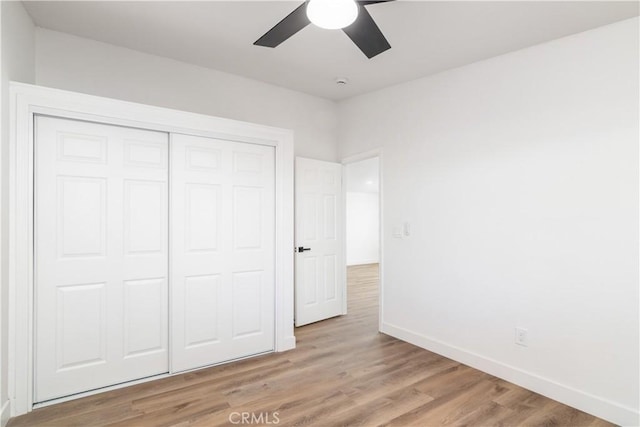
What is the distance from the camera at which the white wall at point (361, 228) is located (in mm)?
9445

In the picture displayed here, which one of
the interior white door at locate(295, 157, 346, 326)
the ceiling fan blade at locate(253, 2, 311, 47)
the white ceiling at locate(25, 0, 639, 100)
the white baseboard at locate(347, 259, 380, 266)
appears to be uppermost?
the white ceiling at locate(25, 0, 639, 100)

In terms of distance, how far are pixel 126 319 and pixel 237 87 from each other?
2484 millimetres

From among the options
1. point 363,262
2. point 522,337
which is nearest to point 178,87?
point 522,337

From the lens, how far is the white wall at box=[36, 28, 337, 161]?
8.96 feet

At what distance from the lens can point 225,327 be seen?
2.98 metres

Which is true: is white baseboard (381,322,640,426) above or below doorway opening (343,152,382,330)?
below

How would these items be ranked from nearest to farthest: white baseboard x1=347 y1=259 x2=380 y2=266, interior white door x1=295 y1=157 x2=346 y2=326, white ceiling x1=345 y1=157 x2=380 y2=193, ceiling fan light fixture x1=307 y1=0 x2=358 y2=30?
ceiling fan light fixture x1=307 y1=0 x2=358 y2=30 → interior white door x1=295 y1=157 x2=346 y2=326 → white ceiling x1=345 y1=157 x2=380 y2=193 → white baseboard x1=347 y1=259 x2=380 y2=266

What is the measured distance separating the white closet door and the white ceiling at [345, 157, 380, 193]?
286 centimetres

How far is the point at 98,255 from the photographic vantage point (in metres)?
2.48

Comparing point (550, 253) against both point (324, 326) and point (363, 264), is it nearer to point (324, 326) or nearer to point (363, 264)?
point (324, 326)

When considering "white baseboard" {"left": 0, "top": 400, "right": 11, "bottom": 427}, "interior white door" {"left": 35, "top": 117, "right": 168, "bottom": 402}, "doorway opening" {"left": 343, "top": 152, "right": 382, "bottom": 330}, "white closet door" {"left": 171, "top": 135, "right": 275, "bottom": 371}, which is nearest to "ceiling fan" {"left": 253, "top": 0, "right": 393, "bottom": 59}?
"white closet door" {"left": 171, "top": 135, "right": 275, "bottom": 371}

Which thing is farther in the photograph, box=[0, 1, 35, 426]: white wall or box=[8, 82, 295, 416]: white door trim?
box=[8, 82, 295, 416]: white door trim

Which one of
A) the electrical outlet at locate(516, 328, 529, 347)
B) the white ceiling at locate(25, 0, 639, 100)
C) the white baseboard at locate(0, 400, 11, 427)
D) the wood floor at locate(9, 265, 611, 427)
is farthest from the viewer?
the electrical outlet at locate(516, 328, 529, 347)

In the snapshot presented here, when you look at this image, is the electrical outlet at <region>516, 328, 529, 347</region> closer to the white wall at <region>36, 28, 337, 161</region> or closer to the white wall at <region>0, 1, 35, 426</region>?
the white wall at <region>36, 28, 337, 161</region>
